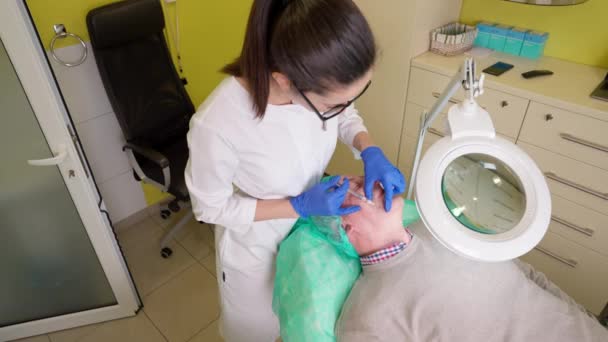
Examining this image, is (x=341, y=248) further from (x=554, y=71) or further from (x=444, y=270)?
(x=554, y=71)

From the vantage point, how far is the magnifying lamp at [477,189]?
2.47ft

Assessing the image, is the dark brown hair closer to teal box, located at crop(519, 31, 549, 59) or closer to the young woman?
the young woman

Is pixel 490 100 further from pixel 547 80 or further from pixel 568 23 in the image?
pixel 568 23

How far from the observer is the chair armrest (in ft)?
6.01

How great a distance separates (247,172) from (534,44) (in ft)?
5.27

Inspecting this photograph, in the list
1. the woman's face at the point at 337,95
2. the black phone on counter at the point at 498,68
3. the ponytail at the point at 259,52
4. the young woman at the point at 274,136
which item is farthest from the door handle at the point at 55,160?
the black phone on counter at the point at 498,68

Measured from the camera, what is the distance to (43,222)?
1552 millimetres

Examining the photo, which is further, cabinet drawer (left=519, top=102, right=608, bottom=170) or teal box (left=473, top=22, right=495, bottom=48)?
teal box (left=473, top=22, right=495, bottom=48)

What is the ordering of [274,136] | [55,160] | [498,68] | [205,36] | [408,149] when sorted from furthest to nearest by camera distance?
[205,36], [408,149], [498,68], [55,160], [274,136]

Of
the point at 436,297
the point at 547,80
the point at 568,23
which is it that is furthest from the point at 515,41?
the point at 436,297

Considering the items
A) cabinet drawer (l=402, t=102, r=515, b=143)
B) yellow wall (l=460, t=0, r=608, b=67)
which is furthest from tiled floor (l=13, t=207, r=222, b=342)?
yellow wall (l=460, t=0, r=608, b=67)

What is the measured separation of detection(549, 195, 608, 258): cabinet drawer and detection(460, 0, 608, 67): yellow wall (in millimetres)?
689

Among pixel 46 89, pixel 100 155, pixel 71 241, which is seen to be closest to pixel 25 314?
pixel 71 241

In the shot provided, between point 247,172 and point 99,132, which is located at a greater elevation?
point 247,172
